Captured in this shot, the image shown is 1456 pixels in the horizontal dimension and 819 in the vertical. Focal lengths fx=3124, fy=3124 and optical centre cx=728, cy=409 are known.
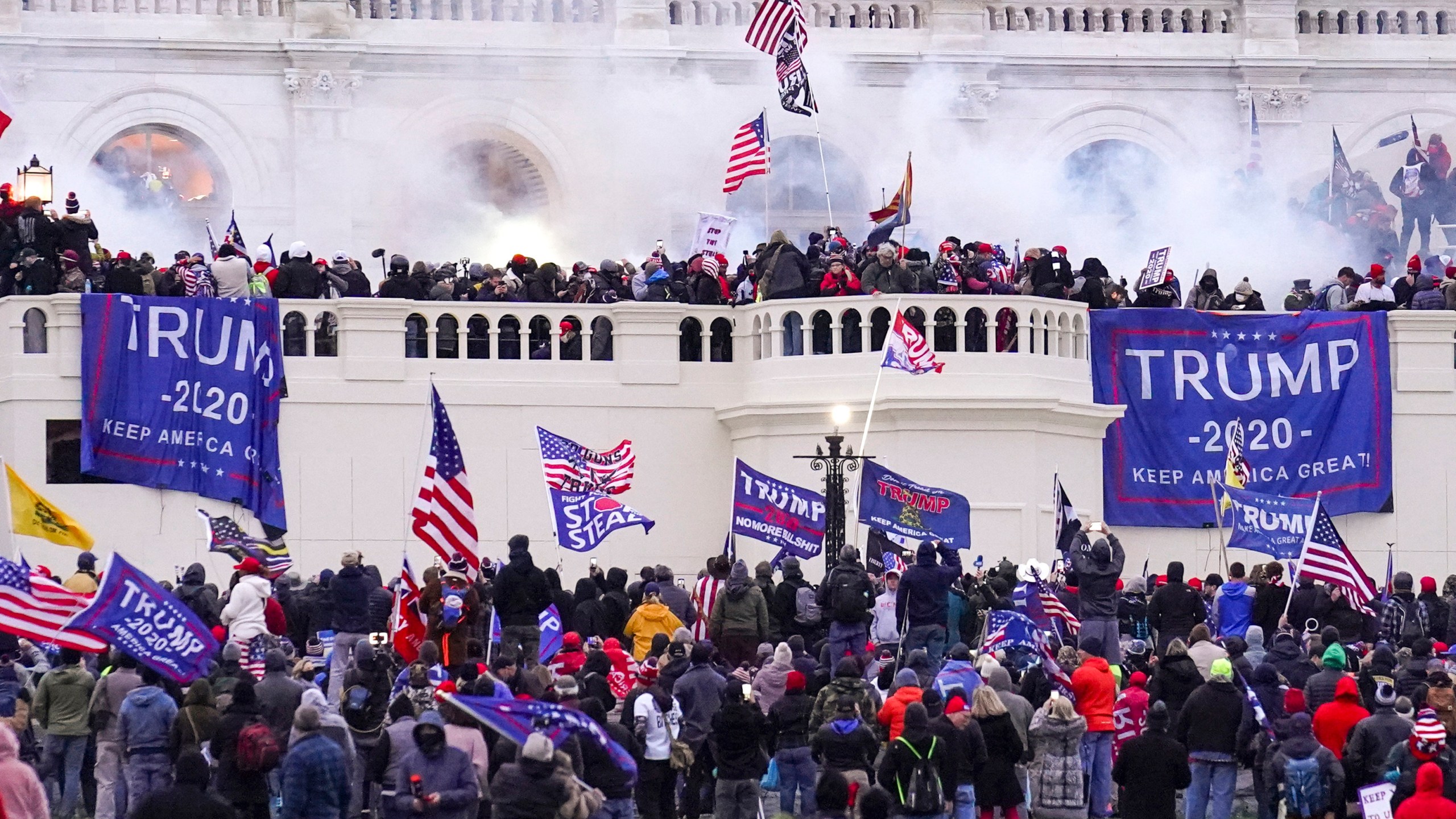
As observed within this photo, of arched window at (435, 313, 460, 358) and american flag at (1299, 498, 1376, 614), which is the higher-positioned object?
arched window at (435, 313, 460, 358)

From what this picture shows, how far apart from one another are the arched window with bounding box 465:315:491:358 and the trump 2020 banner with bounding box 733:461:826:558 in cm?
522

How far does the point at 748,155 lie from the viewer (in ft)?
121

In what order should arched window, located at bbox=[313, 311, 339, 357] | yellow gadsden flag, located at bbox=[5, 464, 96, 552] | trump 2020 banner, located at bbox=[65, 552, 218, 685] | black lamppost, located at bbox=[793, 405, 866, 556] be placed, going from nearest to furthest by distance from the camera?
trump 2020 banner, located at bbox=[65, 552, 218, 685]
yellow gadsden flag, located at bbox=[5, 464, 96, 552]
black lamppost, located at bbox=[793, 405, 866, 556]
arched window, located at bbox=[313, 311, 339, 357]

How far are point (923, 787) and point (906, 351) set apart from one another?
11185 millimetres

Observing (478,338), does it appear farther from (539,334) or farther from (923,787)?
(923,787)

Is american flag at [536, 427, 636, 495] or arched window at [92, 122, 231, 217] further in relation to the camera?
arched window at [92, 122, 231, 217]

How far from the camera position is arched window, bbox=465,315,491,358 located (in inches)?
1314

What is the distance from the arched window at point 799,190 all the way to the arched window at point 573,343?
9.29 metres

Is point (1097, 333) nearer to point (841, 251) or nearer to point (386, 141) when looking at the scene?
point (841, 251)

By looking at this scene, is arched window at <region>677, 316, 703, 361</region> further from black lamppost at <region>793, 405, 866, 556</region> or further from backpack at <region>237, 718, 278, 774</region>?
backpack at <region>237, 718, 278, 774</region>

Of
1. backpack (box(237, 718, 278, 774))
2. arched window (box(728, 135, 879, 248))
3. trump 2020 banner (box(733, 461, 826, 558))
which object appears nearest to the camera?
backpack (box(237, 718, 278, 774))

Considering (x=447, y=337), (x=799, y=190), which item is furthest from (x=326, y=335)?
(x=799, y=190)

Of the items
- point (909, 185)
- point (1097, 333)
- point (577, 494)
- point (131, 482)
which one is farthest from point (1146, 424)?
point (131, 482)

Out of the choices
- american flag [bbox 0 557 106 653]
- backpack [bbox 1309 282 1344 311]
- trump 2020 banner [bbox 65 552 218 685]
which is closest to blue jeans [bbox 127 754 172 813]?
trump 2020 banner [bbox 65 552 218 685]
